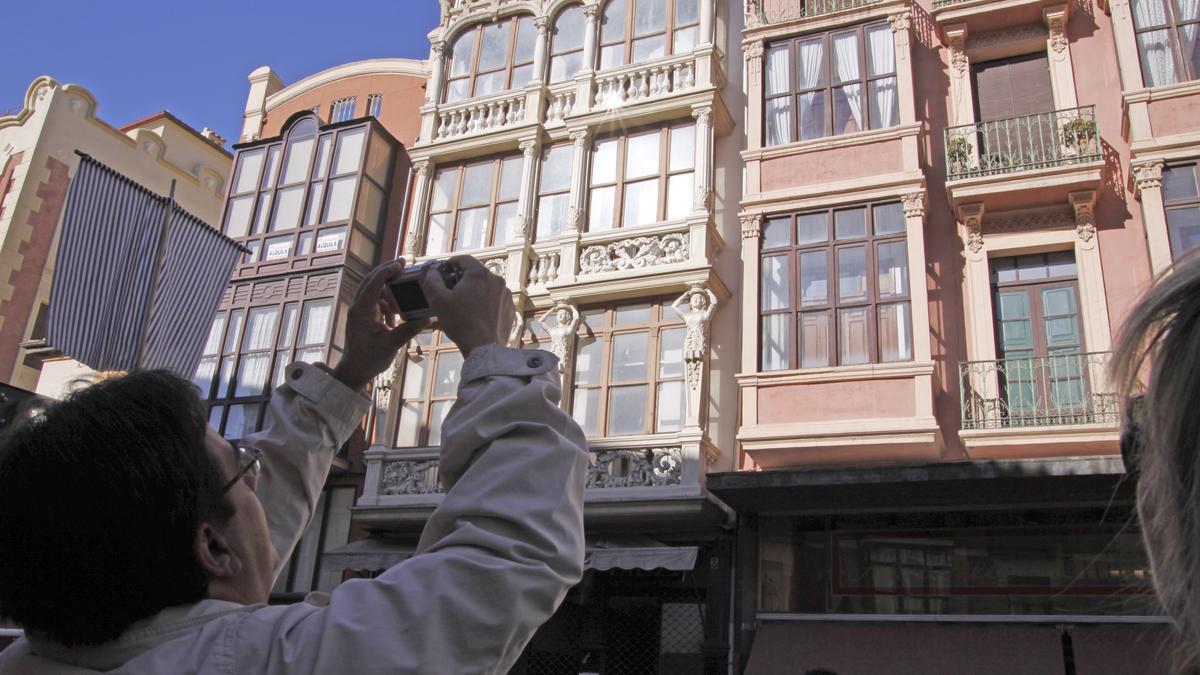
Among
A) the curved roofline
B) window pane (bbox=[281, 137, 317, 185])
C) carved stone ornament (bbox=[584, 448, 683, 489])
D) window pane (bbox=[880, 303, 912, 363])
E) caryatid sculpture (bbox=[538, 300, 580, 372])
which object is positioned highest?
the curved roofline

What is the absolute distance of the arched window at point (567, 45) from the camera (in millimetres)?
17594

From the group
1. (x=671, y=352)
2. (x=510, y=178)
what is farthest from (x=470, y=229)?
(x=671, y=352)

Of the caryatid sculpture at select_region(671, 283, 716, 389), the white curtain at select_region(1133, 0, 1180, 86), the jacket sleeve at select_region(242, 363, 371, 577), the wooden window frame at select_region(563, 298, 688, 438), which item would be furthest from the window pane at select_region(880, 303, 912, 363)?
the jacket sleeve at select_region(242, 363, 371, 577)

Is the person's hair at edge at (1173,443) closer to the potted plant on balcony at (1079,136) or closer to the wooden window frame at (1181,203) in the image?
the wooden window frame at (1181,203)

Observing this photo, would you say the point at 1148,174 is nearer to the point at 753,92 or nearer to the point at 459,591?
the point at 753,92

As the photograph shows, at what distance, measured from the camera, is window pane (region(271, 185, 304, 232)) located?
19078 mm

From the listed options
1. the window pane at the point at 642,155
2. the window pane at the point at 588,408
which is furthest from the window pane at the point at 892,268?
the window pane at the point at 588,408

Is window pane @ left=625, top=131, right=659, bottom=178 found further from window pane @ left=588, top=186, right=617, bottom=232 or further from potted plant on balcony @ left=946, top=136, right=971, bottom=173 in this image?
potted plant on balcony @ left=946, top=136, right=971, bottom=173

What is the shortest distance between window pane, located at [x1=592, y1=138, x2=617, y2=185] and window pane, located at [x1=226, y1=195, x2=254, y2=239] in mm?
7878

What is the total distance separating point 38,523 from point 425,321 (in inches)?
29.4

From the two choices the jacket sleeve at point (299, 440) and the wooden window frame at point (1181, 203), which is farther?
the wooden window frame at point (1181, 203)

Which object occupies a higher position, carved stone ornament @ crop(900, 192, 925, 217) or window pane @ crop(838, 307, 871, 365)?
carved stone ornament @ crop(900, 192, 925, 217)

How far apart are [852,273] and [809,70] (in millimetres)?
3748

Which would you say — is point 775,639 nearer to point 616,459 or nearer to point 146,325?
point 616,459
